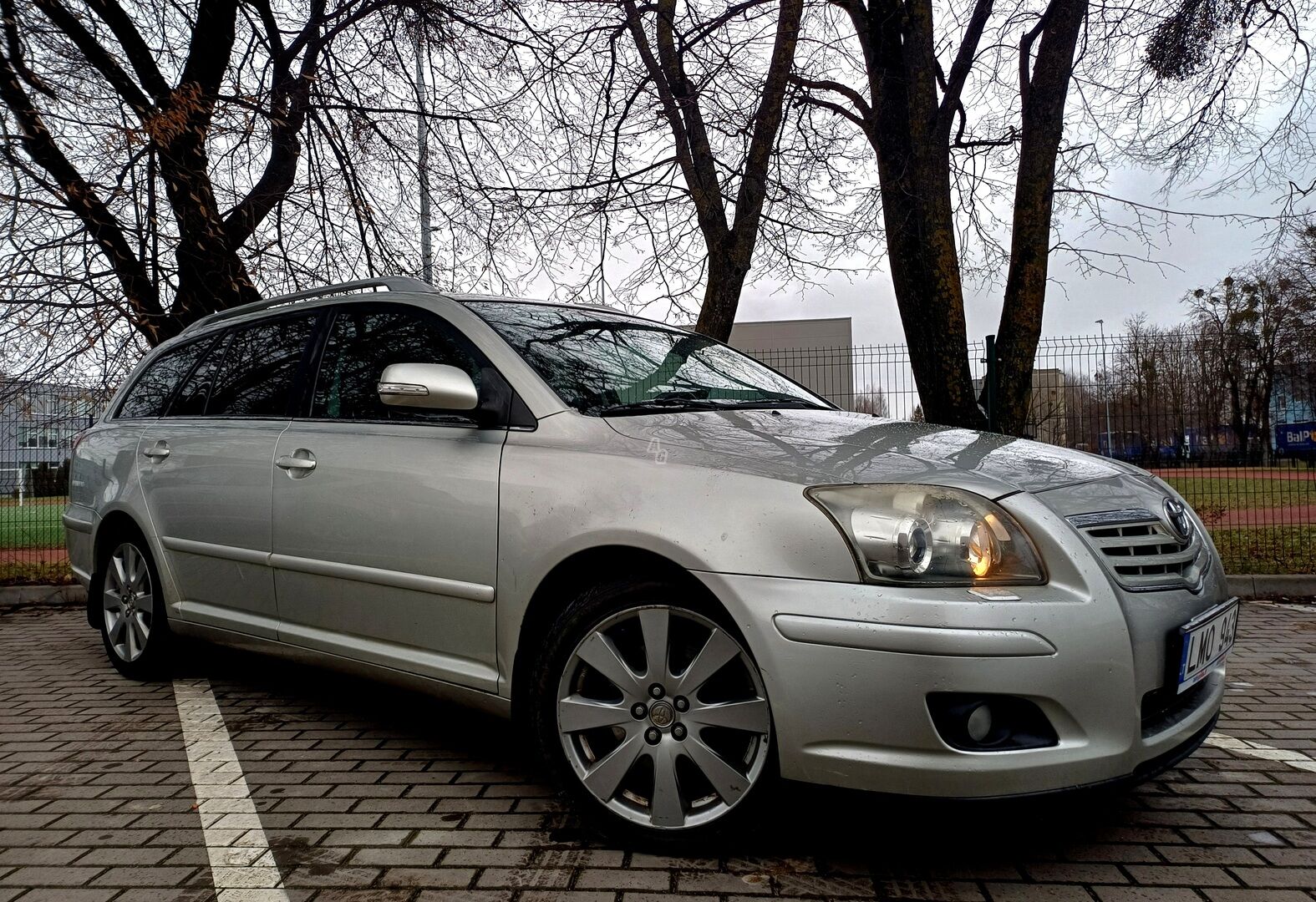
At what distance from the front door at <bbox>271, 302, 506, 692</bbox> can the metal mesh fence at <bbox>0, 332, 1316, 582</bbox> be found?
6812 mm

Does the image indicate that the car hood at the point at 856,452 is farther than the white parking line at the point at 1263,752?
No

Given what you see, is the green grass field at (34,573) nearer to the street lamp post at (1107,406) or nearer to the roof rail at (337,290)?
the roof rail at (337,290)

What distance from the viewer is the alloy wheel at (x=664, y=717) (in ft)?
8.19

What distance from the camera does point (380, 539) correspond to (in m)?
3.30

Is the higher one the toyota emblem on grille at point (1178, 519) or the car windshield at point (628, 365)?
the car windshield at point (628, 365)

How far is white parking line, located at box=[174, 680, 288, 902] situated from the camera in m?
2.48

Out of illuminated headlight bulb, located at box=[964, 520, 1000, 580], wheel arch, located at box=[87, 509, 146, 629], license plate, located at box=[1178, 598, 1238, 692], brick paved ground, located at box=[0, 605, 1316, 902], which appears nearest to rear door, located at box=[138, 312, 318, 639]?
wheel arch, located at box=[87, 509, 146, 629]

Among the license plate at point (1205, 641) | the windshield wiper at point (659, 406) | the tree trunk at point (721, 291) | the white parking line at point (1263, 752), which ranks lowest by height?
the white parking line at point (1263, 752)

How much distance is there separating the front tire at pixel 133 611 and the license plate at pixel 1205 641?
422 cm

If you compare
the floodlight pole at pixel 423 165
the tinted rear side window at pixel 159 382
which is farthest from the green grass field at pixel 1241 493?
the tinted rear side window at pixel 159 382

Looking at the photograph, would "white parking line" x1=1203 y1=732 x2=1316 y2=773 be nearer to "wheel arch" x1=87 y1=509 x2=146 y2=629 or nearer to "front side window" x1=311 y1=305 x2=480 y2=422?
"front side window" x1=311 y1=305 x2=480 y2=422

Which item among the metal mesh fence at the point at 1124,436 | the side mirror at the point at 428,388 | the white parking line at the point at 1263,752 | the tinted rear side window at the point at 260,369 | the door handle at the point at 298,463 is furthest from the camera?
the metal mesh fence at the point at 1124,436

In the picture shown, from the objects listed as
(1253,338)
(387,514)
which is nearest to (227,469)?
(387,514)

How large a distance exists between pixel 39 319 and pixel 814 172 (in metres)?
6.43
